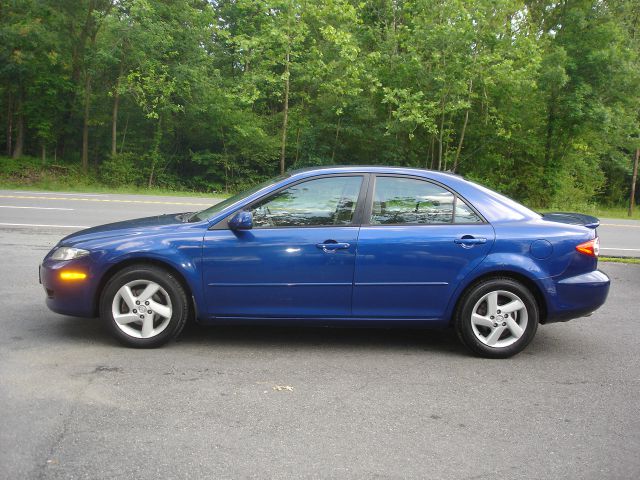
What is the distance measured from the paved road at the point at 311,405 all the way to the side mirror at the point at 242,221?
101 centimetres

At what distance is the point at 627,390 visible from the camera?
4.66 meters

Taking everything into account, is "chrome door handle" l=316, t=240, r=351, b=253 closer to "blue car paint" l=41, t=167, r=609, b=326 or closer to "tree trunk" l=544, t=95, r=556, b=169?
"blue car paint" l=41, t=167, r=609, b=326

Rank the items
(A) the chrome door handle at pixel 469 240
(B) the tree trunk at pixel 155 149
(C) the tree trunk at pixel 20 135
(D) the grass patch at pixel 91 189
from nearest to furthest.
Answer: (A) the chrome door handle at pixel 469 240 → (D) the grass patch at pixel 91 189 → (B) the tree trunk at pixel 155 149 → (C) the tree trunk at pixel 20 135

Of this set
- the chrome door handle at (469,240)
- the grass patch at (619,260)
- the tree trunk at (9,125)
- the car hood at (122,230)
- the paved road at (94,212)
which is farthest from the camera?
the tree trunk at (9,125)

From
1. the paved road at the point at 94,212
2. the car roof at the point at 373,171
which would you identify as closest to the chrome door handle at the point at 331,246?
the car roof at the point at 373,171

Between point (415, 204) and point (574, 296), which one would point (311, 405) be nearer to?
point (415, 204)

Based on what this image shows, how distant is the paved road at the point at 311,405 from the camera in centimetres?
341

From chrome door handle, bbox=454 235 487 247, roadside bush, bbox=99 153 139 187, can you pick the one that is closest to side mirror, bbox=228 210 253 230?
chrome door handle, bbox=454 235 487 247

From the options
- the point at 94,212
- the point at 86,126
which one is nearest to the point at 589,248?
the point at 94,212

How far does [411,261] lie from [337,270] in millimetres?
593

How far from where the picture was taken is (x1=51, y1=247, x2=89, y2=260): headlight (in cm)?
527

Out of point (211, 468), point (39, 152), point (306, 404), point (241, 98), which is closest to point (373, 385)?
point (306, 404)

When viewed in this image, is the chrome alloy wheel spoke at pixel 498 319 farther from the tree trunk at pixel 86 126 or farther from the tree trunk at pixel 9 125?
the tree trunk at pixel 9 125

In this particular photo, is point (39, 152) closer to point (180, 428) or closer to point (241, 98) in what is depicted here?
point (241, 98)
